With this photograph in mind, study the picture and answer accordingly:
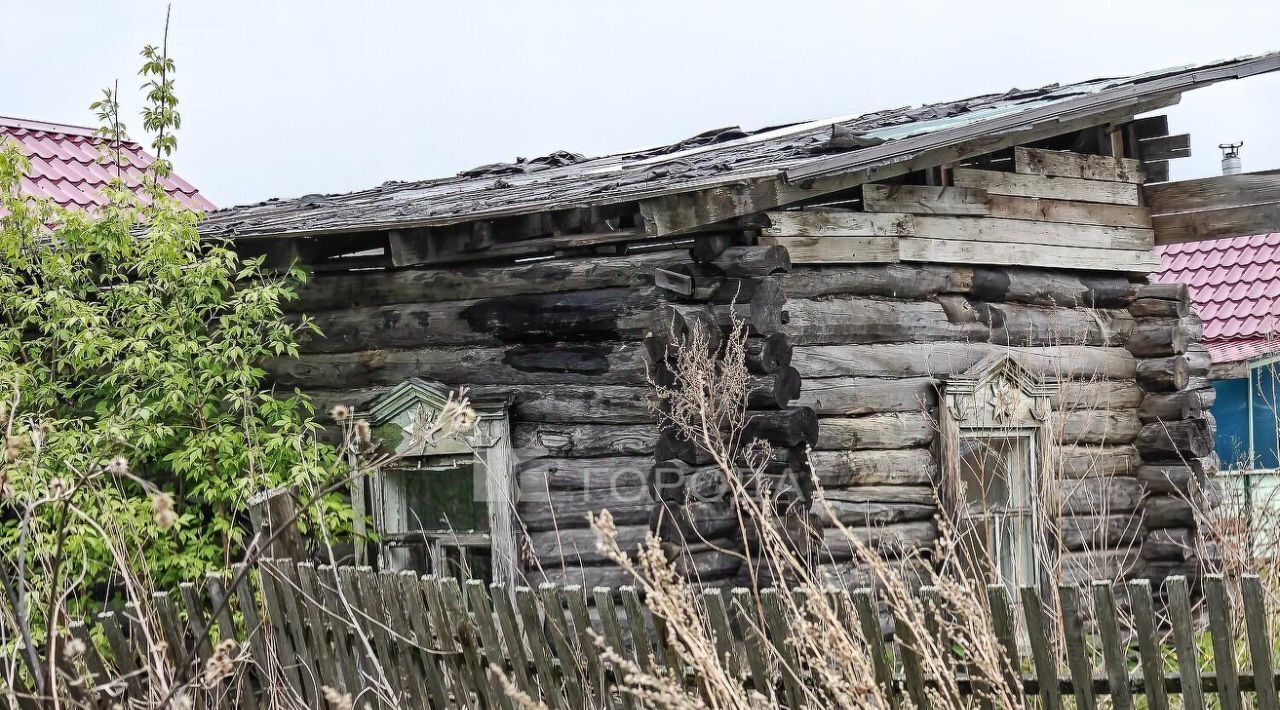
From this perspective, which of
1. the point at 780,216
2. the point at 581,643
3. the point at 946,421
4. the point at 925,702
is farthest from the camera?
the point at 946,421

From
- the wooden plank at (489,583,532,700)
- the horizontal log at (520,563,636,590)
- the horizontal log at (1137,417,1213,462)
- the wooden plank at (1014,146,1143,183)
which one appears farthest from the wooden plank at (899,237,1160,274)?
the wooden plank at (489,583,532,700)

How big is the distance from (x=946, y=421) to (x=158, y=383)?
15.4 feet

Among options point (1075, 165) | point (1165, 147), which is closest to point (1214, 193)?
point (1165, 147)

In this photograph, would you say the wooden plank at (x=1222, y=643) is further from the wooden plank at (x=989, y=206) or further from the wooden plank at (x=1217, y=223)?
the wooden plank at (x=1217, y=223)

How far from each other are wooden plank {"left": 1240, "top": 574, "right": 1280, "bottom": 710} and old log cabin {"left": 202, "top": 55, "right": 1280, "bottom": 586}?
221 cm

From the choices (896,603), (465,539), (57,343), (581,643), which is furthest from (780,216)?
(57,343)

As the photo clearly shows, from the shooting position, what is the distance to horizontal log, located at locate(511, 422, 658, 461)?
23.5ft

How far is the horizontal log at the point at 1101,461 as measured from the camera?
8.30 m

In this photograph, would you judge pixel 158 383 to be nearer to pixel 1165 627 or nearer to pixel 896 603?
pixel 896 603

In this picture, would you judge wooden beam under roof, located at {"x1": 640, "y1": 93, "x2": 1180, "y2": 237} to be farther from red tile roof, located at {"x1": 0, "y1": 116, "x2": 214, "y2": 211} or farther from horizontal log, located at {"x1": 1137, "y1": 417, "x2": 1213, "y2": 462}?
red tile roof, located at {"x1": 0, "y1": 116, "x2": 214, "y2": 211}

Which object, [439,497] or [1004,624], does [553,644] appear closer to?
[1004,624]

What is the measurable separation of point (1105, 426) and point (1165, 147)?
82.4 inches

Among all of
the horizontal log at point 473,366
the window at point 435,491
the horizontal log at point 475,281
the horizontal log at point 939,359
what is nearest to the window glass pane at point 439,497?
the window at point 435,491

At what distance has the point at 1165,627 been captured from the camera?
8445 mm
